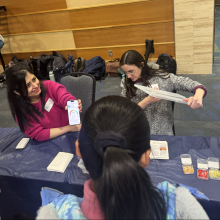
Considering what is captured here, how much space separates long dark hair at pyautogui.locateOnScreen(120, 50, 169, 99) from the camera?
6.01 ft

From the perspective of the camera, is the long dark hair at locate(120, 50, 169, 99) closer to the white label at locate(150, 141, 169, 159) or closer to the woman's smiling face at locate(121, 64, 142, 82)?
the woman's smiling face at locate(121, 64, 142, 82)

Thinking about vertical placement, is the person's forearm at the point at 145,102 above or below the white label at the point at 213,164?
above

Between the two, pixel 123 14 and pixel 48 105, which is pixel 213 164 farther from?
pixel 123 14

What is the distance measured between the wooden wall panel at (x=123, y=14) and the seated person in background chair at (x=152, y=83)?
8.64 ft

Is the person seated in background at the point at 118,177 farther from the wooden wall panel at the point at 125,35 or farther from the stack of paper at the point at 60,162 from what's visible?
the wooden wall panel at the point at 125,35

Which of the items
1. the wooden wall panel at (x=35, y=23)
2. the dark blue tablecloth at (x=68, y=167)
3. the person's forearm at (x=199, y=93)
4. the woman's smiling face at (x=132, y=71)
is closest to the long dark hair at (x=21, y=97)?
the dark blue tablecloth at (x=68, y=167)

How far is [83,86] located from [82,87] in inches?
0.6

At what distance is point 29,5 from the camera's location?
4.75 meters

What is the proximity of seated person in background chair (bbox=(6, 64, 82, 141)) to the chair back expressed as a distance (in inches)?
11.4

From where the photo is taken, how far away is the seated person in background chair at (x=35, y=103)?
179cm

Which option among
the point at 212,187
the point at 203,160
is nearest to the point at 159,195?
the point at 212,187

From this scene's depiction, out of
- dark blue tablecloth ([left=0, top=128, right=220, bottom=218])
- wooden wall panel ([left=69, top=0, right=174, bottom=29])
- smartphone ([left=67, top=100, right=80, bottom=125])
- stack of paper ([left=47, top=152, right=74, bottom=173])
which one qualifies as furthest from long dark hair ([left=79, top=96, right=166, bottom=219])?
wooden wall panel ([left=69, top=0, right=174, bottom=29])

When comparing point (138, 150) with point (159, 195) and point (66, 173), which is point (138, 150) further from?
point (66, 173)

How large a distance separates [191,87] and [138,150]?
1234 mm
